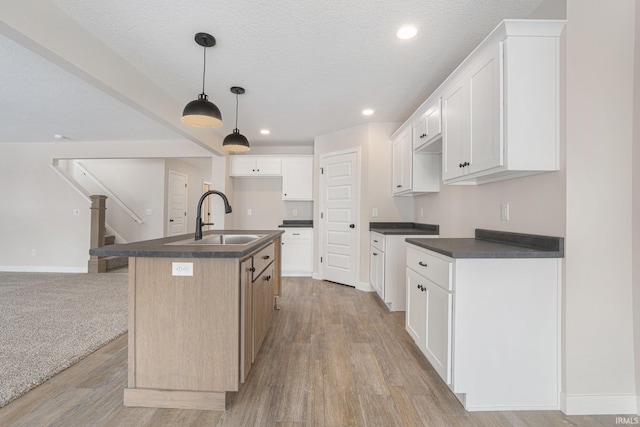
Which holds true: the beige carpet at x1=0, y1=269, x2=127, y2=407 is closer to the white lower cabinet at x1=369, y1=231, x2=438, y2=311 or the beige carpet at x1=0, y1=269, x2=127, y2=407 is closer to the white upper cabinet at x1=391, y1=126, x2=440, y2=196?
the white lower cabinet at x1=369, y1=231, x2=438, y2=311

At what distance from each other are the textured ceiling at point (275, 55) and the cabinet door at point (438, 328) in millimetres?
1899

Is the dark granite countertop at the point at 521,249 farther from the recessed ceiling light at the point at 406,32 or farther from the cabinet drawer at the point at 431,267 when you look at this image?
the recessed ceiling light at the point at 406,32

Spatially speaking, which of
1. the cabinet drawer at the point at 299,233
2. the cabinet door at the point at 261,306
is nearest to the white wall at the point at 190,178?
the cabinet drawer at the point at 299,233

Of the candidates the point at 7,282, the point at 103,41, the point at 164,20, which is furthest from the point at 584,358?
the point at 7,282

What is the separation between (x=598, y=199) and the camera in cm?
151

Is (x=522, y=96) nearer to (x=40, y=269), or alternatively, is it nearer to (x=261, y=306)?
(x=261, y=306)

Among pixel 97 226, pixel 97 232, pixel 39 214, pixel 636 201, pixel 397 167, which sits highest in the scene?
pixel 397 167

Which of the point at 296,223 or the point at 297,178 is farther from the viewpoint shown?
the point at 296,223

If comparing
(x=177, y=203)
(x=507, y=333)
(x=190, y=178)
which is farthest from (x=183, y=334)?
(x=190, y=178)

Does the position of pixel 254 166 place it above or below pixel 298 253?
above

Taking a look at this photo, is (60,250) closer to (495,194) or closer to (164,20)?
(164,20)

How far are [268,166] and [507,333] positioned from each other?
4424mm

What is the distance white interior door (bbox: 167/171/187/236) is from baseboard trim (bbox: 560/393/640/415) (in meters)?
6.95

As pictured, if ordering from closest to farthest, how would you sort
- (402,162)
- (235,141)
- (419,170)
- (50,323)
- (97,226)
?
(50,323), (235,141), (419,170), (402,162), (97,226)
